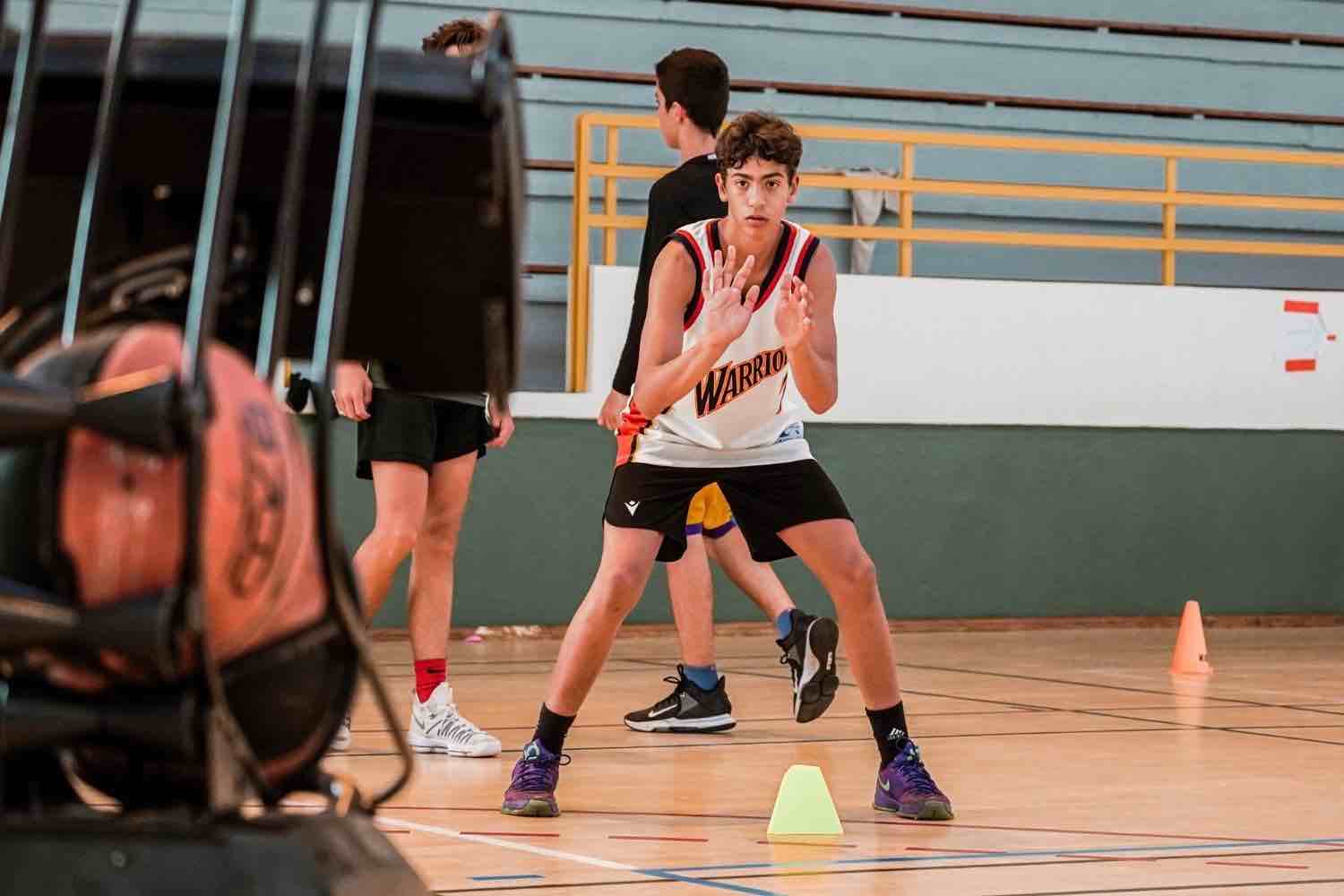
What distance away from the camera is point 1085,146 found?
9750 millimetres

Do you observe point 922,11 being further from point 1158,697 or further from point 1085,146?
point 1158,697

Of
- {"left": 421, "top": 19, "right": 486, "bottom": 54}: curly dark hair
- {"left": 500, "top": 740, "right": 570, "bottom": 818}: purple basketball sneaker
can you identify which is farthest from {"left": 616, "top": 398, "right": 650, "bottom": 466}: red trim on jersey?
{"left": 421, "top": 19, "right": 486, "bottom": 54}: curly dark hair

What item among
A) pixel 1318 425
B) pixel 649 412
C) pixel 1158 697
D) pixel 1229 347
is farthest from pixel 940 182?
pixel 649 412

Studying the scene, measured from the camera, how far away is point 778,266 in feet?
14.0

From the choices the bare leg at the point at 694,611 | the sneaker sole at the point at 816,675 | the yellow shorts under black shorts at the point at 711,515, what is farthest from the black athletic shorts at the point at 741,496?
the yellow shorts under black shorts at the point at 711,515

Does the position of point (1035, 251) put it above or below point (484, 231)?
above

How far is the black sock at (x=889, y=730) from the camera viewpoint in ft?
13.9

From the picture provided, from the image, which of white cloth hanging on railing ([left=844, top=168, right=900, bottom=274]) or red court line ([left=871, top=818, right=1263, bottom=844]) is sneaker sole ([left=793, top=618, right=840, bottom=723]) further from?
white cloth hanging on railing ([left=844, top=168, right=900, bottom=274])

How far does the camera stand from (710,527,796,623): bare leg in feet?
18.4

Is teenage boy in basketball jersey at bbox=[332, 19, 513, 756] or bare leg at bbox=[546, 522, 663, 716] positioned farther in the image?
teenage boy in basketball jersey at bbox=[332, 19, 513, 756]

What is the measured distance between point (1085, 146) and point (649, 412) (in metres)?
6.09

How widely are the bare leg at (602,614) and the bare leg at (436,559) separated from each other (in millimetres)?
960

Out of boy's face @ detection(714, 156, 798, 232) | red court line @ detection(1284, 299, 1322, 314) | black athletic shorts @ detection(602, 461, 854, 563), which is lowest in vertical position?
black athletic shorts @ detection(602, 461, 854, 563)

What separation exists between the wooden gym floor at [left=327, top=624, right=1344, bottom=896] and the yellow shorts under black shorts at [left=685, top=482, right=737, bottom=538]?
56 centimetres
